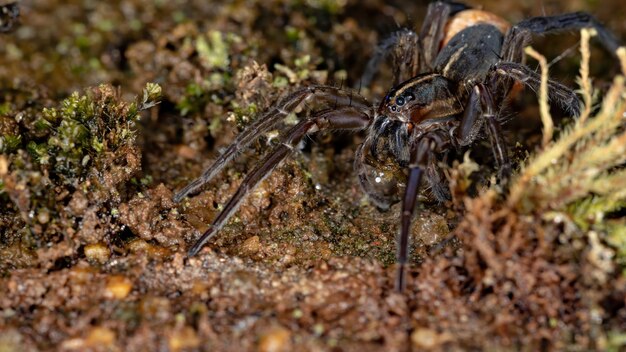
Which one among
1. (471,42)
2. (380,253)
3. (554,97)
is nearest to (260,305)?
(380,253)

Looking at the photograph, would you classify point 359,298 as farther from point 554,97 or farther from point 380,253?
point 554,97

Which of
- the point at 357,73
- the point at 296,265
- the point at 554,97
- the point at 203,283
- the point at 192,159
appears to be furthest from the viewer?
the point at 357,73

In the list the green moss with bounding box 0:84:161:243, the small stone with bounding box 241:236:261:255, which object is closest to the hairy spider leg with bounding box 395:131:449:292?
the small stone with bounding box 241:236:261:255

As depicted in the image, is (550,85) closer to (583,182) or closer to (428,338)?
(583,182)

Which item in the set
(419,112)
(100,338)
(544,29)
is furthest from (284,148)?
(544,29)

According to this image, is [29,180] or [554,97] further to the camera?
[554,97]

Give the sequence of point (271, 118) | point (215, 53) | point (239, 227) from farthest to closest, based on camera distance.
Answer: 1. point (215, 53)
2. point (239, 227)
3. point (271, 118)

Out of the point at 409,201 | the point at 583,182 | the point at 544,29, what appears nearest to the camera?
the point at 583,182
